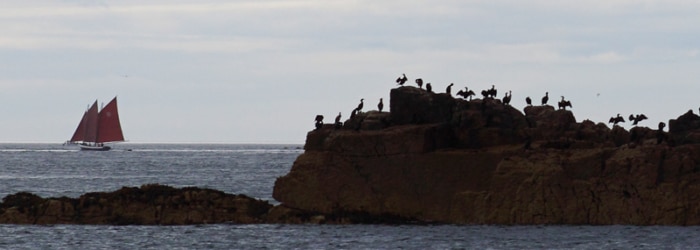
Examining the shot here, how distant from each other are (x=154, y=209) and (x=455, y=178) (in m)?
12.8

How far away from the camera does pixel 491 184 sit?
191 ft

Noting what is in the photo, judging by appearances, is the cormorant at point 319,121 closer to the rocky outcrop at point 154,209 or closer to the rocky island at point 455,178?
the rocky island at point 455,178

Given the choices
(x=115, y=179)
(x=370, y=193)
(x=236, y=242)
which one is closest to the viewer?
(x=236, y=242)

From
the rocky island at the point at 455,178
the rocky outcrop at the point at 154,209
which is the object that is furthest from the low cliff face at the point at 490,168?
the rocky outcrop at the point at 154,209

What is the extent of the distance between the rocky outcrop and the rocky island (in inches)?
1.7

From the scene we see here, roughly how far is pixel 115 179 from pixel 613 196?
70.4m

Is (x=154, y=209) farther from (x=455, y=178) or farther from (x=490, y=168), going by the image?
(x=490, y=168)

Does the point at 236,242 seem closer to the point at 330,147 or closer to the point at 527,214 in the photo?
Result: the point at 330,147

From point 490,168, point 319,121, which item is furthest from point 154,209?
point 490,168

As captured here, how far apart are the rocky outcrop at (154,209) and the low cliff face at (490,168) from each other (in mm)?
2217

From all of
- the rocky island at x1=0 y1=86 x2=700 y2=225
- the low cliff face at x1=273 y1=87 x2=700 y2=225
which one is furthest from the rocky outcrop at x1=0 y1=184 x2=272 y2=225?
the low cliff face at x1=273 y1=87 x2=700 y2=225

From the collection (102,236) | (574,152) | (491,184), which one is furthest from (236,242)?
(574,152)

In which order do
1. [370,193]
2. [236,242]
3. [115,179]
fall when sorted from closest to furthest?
1. [236,242]
2. [370,193]
3. [115,179]

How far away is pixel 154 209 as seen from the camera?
2443 inches
